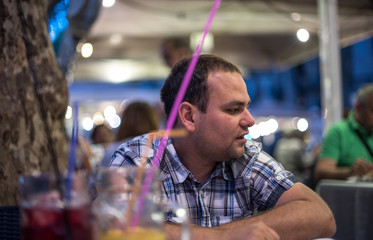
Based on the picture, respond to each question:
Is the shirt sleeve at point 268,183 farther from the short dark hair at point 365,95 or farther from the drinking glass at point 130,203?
the short dark hair at point 365,95

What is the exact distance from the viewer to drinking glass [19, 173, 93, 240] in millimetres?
616

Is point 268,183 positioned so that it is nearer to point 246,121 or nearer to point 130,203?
point 246,121

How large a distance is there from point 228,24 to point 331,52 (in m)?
3.23

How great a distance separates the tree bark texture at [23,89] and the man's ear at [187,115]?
512 millimetres

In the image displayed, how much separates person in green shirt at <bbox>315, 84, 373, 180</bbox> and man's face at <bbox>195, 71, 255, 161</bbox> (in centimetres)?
248

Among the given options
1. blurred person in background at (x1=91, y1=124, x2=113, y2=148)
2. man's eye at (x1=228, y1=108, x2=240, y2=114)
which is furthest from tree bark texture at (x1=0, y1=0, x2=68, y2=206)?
blurred person in background at (x1=91, y1=124, x2=113, y2=148)

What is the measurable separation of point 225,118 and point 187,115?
0.51 ft

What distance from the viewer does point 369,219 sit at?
9.61ft

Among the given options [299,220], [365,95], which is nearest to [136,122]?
[365,95]

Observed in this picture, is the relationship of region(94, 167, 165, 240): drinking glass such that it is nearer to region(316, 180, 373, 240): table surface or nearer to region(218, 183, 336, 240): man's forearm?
region(218, 183, 336, 240): man's forearm

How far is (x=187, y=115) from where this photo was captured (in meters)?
1.61

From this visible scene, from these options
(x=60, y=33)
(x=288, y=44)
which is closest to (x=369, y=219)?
(x=60, y=33)

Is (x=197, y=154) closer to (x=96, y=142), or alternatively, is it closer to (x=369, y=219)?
(x=369, y=219)

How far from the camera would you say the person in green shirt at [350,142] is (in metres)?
3.78
